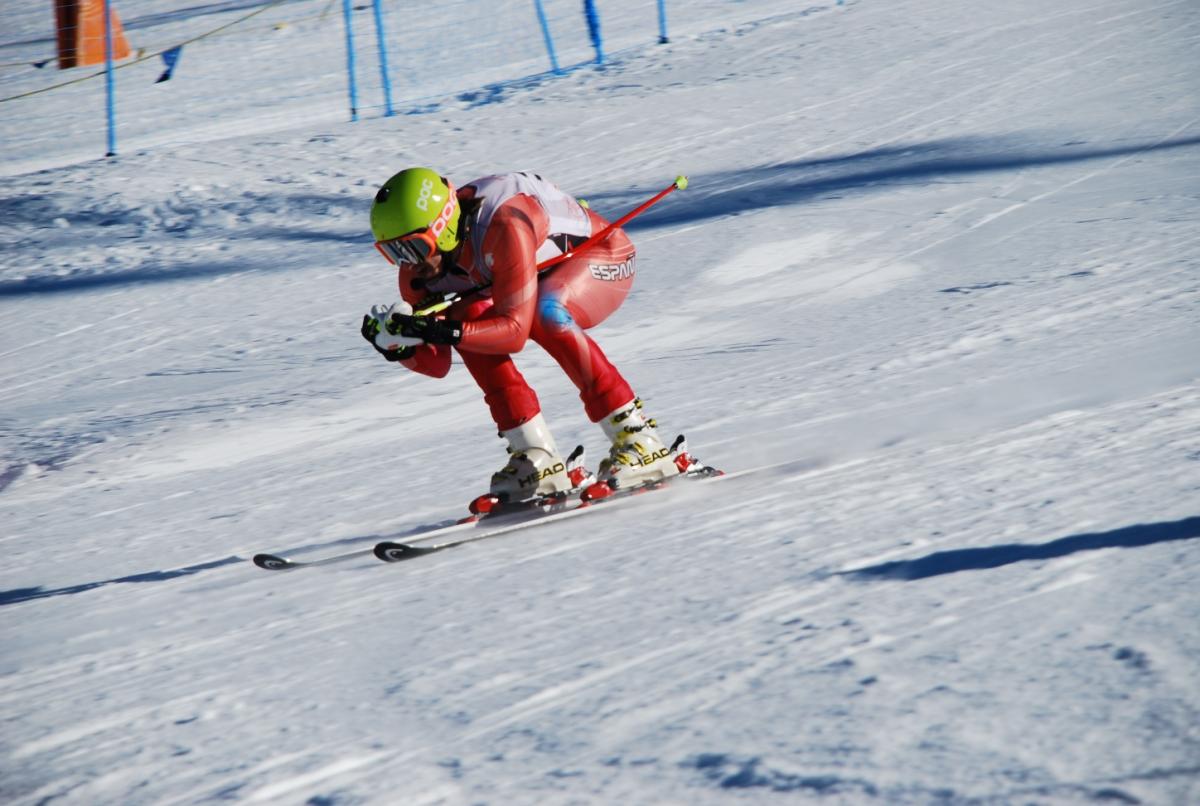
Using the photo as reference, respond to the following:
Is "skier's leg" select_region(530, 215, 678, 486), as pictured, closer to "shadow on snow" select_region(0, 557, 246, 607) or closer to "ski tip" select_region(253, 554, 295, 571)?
"ski tip" select_region(253, 554, 295, 571)

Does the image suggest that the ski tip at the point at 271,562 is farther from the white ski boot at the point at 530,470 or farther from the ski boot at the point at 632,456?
the ski boot at the point at 632,456

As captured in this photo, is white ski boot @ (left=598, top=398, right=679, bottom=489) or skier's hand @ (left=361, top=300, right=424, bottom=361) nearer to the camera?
skier's hand @ (left=361, top=300, right=424, bottom=361)

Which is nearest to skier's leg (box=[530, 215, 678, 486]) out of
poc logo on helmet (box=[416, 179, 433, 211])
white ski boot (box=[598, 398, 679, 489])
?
white ski boot (box=[598, 398, 679, 489])

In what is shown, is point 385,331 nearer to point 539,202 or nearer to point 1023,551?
point 539,202

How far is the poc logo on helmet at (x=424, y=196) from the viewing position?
4125 millimetres

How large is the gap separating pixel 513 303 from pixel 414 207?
0.44 meters

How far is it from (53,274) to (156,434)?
481 centimetres

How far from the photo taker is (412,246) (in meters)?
4.20

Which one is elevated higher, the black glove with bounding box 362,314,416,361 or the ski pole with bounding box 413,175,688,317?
the ski pole with bounding box 413,175,688,317

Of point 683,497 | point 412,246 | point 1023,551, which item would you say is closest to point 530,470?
point 683,497

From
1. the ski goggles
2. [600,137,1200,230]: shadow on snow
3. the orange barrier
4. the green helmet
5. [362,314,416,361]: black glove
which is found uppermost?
the orange barrier

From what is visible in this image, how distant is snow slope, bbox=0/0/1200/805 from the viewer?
240 centimetres

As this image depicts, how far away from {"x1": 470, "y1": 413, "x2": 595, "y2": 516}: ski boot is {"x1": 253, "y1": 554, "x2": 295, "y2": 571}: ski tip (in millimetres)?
665

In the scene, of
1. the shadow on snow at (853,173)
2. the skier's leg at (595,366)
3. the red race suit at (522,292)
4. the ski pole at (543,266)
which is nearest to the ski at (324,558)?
the red race suit at (522,292)
